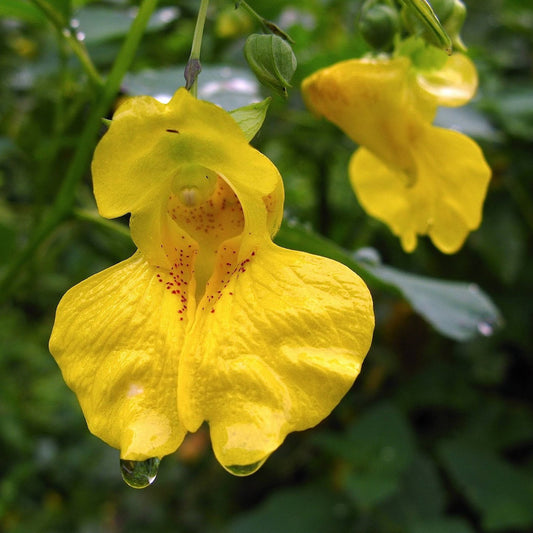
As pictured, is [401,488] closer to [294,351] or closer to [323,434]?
[323,434]

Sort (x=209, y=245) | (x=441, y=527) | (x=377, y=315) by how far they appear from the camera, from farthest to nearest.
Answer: (x=377, y=315) → (x=441, y=527) → (x=209, y=245)

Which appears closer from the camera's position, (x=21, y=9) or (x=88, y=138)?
(x=88, y=138)

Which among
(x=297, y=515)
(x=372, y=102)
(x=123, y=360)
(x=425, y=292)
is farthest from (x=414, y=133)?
→ (x=297, y=515)

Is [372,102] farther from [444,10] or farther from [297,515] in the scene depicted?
[297,515]

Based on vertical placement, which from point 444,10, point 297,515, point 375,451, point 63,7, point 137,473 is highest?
point 444,10

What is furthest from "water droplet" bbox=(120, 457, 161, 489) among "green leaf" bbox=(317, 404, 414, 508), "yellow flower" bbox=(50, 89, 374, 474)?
"green leaf" bbox=(317, 404, 414, 508)

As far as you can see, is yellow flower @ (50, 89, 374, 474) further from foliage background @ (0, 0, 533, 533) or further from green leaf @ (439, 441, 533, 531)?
green leaf @ (439, 441, 533, 531)

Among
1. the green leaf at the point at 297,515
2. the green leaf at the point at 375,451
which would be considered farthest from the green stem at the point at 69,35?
the green leaf at the point at 297,515
